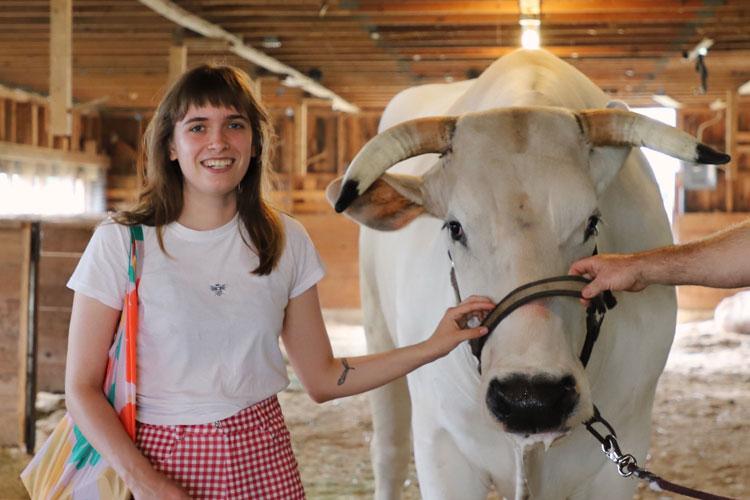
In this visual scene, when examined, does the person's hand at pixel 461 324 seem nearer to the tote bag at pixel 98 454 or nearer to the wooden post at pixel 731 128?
the tote bag at pixel 98 454

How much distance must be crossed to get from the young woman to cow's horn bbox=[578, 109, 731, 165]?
0.62 meters

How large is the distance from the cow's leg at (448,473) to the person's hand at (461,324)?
0.84 m

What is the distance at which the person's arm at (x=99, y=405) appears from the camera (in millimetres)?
2348

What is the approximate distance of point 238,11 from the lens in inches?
415

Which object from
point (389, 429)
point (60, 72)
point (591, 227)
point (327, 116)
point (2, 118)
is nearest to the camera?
point (591, 227)

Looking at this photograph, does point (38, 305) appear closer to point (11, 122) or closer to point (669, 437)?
point (669, 437)

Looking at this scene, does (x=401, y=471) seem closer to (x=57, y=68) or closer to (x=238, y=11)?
(x=57, y=68)

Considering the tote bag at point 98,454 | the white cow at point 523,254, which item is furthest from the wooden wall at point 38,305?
the tote bag at point 98,454

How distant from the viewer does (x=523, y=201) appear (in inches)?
103

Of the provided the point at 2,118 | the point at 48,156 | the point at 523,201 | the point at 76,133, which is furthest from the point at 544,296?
the point at 76,133

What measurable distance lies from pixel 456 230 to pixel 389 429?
269cm

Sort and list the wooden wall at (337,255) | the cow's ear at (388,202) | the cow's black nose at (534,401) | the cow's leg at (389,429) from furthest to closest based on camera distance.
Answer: the wooden wall at (337,255)
the cow's leg at (389,429)
the cow's ear at (388,202)
the cow's black nose at (534,401)

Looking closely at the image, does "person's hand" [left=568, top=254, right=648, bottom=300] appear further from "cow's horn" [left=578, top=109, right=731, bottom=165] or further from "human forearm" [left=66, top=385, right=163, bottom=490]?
"human forearm" [left=66, top=385, right=163, bottom=490]

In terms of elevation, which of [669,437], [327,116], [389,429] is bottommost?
[669,437]
